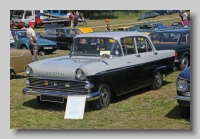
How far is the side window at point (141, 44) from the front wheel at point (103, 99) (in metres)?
1.64

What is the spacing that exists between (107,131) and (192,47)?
6.41 feet

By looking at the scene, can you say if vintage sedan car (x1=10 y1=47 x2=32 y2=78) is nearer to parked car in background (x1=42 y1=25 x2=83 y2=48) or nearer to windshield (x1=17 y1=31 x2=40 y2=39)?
windshield (x1=17 y1=31 x2=40 y2=39)

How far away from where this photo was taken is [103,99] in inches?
279

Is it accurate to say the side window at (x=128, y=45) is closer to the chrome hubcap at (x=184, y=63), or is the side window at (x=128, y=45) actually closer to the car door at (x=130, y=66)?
the car door at (x=130, y=66)

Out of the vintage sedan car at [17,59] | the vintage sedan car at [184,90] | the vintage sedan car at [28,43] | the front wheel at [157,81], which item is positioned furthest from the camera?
the vintage sedan car at [28,43]

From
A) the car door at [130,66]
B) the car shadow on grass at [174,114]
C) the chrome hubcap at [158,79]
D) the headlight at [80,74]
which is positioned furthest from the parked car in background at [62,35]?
the car shadow on grass at [174,114]

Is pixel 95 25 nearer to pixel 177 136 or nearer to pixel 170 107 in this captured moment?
pixel 170 107

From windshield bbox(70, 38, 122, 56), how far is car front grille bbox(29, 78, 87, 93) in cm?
110

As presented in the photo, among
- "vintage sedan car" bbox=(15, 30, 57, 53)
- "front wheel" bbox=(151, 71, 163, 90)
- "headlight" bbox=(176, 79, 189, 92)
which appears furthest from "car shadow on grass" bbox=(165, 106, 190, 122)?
"vintage sedan car" bbox=(15, 30, 57, 53)

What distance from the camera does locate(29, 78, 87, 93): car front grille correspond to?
22.1ft

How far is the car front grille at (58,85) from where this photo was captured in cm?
672

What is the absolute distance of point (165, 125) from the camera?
6.16 meters

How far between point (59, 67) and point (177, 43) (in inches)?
229

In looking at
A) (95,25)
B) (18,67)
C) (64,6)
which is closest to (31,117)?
(64,6)
